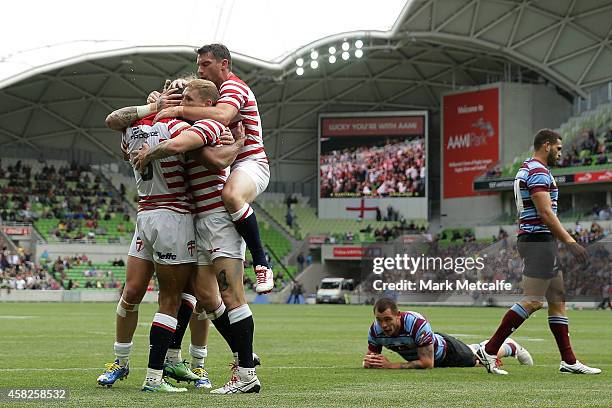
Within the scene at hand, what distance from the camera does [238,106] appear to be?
8.18 metres

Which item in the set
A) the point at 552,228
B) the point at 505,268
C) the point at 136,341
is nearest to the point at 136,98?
the point at 505,268

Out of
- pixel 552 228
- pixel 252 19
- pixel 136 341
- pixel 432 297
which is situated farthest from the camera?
pixel 252 19

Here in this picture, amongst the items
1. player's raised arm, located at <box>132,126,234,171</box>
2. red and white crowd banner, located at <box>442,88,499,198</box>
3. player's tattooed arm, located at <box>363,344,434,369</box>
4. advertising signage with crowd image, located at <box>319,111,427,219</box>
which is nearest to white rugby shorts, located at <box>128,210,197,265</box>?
player's raised arm, located at <box>132,126,234,171</box>

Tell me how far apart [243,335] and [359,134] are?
5915 cm

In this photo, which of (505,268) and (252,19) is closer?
(505,268)

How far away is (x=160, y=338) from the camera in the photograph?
808 cm

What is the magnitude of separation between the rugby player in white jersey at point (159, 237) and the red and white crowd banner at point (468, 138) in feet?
179

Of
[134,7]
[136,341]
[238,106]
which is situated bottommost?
[136,341]

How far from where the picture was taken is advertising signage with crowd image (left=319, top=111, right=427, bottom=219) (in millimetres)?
65312

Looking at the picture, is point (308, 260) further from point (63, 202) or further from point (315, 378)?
point (315, 378)

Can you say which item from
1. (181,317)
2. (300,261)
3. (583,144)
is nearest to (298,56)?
(300,261)

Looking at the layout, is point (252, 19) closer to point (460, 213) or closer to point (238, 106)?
point (460, 213)

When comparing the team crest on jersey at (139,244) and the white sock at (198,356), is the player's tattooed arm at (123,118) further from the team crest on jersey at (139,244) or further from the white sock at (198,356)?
the white sock at (198,356)

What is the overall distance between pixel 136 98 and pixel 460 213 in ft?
67.0
